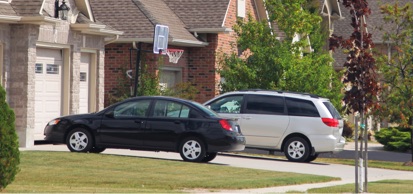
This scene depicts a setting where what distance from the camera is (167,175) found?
2030cm

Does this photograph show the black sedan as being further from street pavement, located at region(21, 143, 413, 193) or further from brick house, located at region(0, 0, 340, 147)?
brick house, located at region(0, 0, 340, 147)

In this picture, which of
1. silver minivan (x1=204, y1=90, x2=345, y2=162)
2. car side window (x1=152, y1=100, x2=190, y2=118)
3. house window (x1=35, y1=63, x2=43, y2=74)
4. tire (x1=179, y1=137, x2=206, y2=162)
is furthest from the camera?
house window (x1=35, y1=63, x2=43, y2=74)

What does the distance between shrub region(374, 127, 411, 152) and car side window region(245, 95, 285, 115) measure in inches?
540

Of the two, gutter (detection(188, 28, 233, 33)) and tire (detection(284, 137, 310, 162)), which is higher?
gutter (detection(188, 28, 233, 33))

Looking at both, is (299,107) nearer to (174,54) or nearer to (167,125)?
(167,125)

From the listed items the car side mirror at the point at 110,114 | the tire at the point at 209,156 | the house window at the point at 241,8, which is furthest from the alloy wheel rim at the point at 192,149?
the house window at the point at 241,8

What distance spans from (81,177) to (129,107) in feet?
17.6

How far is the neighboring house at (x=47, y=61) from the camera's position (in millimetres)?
26859

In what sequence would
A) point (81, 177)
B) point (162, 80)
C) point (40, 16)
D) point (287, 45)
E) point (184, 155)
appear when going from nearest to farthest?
point (81, 177)
point (184, 155)
point (40, 16)
point (287, 45)
point (162, 80)

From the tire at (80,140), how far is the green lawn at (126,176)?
1.02 meters

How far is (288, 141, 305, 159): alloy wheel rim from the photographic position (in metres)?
26.9

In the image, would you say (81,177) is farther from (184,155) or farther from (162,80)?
(162,80)

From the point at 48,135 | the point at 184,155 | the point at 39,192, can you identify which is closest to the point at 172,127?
the point at 184,155

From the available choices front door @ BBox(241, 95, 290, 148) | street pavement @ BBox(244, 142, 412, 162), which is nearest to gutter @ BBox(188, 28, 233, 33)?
street pavement @ BBox(244, 142, 412, 162)
